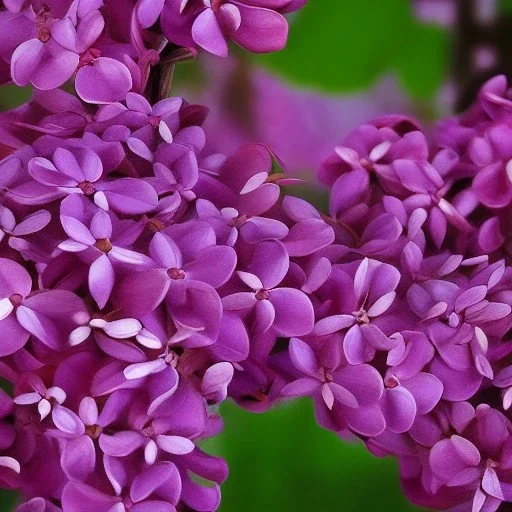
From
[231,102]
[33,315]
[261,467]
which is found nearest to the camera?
[33,315]

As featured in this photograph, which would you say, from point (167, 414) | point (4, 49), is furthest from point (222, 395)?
point (4, 49)

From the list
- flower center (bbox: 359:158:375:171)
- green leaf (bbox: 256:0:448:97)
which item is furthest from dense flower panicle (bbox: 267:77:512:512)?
green leaf (bbox: 256:0:448:97)

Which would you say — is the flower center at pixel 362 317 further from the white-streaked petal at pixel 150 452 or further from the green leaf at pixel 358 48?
the green leaf at pixel 358 48

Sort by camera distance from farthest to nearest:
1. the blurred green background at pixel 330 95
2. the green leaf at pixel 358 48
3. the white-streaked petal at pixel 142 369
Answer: the green leaf at pixel 358 48 < the blurred green background at pixel 330 95 < the white-streaked petal at pixel 142 369

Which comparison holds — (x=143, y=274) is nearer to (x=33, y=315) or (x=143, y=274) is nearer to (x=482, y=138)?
(x=33, y=315)

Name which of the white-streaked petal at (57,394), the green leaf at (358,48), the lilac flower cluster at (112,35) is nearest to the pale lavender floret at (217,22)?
the lilac flower cluster at (112,35)

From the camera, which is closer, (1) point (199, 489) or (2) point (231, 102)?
(1) point (199, 489)

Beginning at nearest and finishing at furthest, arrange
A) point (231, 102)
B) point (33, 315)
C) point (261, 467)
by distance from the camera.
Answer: point (33, 315) < point (261, 467) < point (231, 102)
